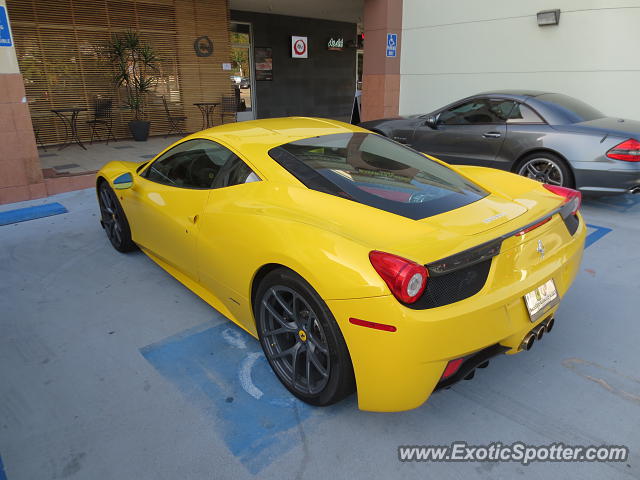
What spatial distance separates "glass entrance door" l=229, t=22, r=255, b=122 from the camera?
51.1 feet

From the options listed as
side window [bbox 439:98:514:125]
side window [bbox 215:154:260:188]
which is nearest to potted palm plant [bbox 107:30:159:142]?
side window [bbox 439:98:514:125]

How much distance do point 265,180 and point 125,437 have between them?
60.3 inches

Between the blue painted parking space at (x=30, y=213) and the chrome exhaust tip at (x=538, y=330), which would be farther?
the blue painted parking space at (x=30, y=213)

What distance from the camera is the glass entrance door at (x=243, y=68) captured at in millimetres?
15562

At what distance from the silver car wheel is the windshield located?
575mm

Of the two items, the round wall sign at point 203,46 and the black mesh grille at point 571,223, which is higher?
the round wall sign at point 203,46

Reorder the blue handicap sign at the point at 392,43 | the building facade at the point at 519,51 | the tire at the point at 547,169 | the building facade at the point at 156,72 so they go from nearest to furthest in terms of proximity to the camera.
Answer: the tire at the point at 547,169 < the building facade at the point at 156,72 < the building facade at the point at 519,51 < the blue handicap sign at the point at 392,43

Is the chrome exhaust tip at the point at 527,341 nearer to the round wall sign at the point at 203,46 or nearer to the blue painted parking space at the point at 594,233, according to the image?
the blue painted parking space at the point at 594,233

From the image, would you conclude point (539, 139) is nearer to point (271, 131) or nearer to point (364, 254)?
point (271, 131)

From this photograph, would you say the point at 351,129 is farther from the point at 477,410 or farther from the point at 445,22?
the point at 445,22

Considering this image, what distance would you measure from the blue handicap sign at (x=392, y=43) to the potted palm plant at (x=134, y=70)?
223 inches

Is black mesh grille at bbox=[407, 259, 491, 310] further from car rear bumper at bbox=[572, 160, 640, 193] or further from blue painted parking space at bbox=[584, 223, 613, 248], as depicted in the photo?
car rear bumper at bbox=[572, 160, 640, 193]

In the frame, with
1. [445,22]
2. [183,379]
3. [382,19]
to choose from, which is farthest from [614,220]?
[382,19]

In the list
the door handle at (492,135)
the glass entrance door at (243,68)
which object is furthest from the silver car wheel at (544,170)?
the glass entrance door at (243,68)
